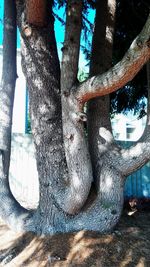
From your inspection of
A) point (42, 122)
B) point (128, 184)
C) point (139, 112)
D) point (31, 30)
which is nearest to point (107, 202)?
point (42, 122)

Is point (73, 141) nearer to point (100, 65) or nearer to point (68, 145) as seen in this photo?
point (68, 145)

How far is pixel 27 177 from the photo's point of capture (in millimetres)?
8156

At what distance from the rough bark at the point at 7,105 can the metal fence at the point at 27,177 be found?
129 inches

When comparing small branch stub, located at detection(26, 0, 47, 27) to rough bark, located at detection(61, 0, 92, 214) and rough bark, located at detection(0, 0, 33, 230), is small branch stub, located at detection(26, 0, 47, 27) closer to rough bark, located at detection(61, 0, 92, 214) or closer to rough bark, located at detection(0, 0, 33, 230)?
rough bark, located at detection(61, 0, 92, 214)

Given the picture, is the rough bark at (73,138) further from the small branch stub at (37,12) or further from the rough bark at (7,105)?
the rough bark at (7,105)

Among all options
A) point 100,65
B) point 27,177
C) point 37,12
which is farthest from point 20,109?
point 37,12

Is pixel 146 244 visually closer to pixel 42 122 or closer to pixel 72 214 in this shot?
pixel 72 214

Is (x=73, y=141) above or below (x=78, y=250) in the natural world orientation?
above

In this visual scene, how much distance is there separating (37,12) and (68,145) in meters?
1.78

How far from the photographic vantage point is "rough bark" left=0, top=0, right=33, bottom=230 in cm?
456

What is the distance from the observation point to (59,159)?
4133 mm

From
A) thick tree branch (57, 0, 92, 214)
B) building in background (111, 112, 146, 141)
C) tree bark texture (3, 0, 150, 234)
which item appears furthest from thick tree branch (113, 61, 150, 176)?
building in background (111, 112, 146, 141)

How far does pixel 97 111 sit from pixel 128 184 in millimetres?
4526

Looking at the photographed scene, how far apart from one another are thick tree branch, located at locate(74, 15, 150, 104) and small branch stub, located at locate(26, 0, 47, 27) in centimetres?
116
